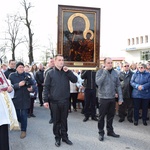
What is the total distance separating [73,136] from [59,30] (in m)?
2.68

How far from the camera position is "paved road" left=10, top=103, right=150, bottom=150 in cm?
568

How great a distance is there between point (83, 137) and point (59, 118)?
976 mm

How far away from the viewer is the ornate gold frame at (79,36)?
6.28m

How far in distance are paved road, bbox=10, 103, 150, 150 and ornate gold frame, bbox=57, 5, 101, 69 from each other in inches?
71.3

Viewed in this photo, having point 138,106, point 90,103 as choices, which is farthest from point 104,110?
point 90,103

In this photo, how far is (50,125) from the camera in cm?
769

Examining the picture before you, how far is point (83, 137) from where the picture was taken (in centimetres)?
640

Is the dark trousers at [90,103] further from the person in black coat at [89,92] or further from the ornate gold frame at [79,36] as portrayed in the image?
the ornate gold frame at [79,36]

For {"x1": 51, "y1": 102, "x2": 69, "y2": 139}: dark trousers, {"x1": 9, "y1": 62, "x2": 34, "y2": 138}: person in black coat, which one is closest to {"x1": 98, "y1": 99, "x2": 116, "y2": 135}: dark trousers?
{"x1": 51, "y1": 102, "x2": 69, "y2": 139}: dark trousers

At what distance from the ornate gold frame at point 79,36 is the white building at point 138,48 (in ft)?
187

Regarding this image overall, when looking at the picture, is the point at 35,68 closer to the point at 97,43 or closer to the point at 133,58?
the point at 97,43

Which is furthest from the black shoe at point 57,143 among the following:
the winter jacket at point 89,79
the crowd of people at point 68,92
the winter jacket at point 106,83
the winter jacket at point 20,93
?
the winter jacket at point 89,79

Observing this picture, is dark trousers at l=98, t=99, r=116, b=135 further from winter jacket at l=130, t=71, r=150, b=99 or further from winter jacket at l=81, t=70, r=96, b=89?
winter jacket at l=81, t=70, r=96, b=89

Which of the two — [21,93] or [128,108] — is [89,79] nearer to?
[128,108]
